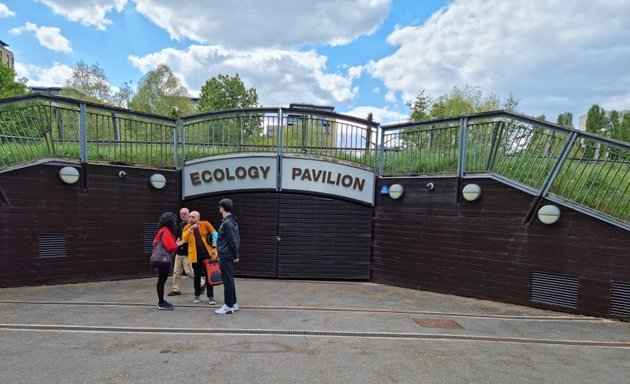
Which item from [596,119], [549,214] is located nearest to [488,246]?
[549,214]

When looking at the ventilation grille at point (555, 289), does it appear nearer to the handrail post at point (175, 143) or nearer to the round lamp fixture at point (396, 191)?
the round lamp fixture at point (396, 191)

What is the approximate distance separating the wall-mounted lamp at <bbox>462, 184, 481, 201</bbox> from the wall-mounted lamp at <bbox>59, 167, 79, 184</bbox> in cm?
768

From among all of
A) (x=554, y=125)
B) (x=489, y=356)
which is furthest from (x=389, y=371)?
(x=554, y=125)

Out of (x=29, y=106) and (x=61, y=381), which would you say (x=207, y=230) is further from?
(x=29, y=106)

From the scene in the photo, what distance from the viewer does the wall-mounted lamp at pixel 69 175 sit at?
281 inches

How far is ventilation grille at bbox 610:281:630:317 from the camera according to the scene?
566cm

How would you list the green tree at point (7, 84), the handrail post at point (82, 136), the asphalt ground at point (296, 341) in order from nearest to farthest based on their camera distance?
the asphalt ground at point (296, 341), the handrail post at point (82, 136), the green tree at point (7, 84)

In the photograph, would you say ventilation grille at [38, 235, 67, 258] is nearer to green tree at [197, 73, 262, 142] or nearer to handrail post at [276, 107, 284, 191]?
handrail post at [276, 107, 284, 191]

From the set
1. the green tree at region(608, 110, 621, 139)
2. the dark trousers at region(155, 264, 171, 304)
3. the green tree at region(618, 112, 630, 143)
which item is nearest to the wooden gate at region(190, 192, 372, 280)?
the dark trousers at region(155, 264, 171, 304)

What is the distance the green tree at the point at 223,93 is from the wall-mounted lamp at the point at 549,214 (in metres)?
35.3

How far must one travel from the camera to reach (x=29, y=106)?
23.2 ft

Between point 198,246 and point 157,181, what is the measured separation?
2.88 metres

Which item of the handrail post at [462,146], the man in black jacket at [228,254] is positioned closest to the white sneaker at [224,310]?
the man in black jacket at [228,254]

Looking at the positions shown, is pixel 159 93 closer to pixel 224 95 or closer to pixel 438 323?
pixel 224 95
